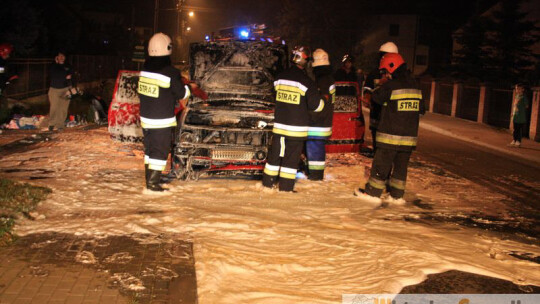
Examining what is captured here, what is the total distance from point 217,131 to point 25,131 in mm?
7028

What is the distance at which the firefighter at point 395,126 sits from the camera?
789 centimetres

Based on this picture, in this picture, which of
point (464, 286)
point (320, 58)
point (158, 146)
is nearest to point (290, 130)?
point (320, 58)

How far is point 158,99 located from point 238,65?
95.5 inches

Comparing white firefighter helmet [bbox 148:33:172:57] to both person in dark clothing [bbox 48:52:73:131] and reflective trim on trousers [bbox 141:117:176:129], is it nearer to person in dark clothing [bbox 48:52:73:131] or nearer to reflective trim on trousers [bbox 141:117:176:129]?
reflective trim on trousers [bbox 141:117:176:129]

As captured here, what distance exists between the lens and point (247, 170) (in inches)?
334

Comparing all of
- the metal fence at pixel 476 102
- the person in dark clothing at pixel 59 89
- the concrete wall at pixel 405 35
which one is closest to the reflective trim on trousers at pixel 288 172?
the person in dark clothing at pixel 59 89

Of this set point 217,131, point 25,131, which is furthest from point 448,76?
point 217,131

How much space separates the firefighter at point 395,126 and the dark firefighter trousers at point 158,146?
263cm

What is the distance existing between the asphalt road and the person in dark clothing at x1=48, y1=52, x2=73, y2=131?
792 centimetres

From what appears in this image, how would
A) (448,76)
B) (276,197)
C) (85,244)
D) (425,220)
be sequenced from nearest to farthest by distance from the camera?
(85,244)
(425,220)
(276,197)
(448,76)

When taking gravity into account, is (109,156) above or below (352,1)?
below

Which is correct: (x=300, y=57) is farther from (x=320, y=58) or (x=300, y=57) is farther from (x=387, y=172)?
(x=387, y=172)

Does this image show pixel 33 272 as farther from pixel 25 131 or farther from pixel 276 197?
pixel 25 131

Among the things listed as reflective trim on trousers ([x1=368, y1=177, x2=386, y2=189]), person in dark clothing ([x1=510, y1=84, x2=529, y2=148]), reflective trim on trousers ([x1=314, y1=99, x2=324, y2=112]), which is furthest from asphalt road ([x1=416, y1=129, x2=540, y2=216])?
reflective trim on trousers ([x1=314, y1=99, x2=324, y2=112])
